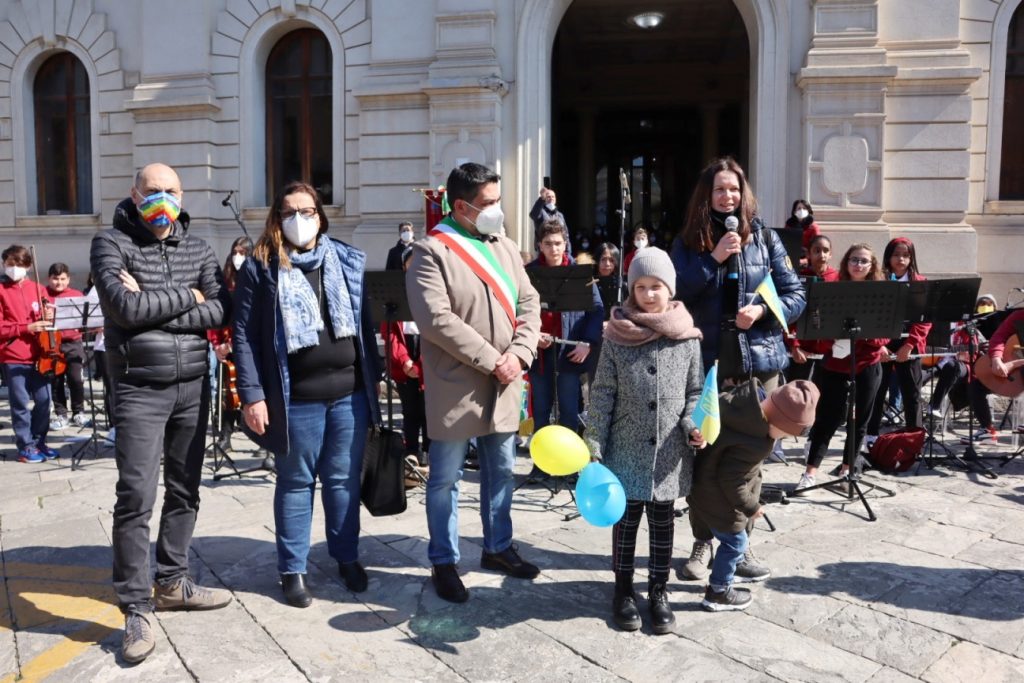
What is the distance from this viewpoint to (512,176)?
12438 mm

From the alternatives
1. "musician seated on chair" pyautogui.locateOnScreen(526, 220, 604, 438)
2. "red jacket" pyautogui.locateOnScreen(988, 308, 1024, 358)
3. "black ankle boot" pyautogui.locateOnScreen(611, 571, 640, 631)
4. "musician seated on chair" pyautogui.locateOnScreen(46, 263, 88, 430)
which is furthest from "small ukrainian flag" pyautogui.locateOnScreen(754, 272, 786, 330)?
"musician seated on chair" pyautogui.locateOnScreen(46, 263, 88, 430)

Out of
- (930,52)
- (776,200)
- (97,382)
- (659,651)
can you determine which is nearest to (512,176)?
(776,200)

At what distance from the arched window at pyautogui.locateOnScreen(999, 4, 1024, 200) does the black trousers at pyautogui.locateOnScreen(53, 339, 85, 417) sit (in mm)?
12938

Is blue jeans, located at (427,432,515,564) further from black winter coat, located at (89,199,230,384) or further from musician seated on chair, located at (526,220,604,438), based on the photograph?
musician seated on chair, located at (526,220,604,438)

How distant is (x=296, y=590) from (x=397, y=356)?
8.97ft

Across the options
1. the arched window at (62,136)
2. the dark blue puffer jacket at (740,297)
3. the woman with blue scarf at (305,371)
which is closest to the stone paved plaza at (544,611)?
the woman with blue scarf at (305,371)

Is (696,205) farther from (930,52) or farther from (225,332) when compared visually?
(930,52)

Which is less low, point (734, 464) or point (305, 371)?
point (305, 371)

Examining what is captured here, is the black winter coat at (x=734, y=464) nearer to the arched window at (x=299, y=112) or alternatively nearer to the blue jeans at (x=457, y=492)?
the blue jeans at (x=457, y=492)

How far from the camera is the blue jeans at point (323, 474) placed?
399 centimetres

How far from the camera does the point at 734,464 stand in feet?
12.0

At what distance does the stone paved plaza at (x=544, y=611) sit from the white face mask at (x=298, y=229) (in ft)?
5.89

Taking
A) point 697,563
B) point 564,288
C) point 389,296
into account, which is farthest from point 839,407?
point 389,296

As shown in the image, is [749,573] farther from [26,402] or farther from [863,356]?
[26,402]
